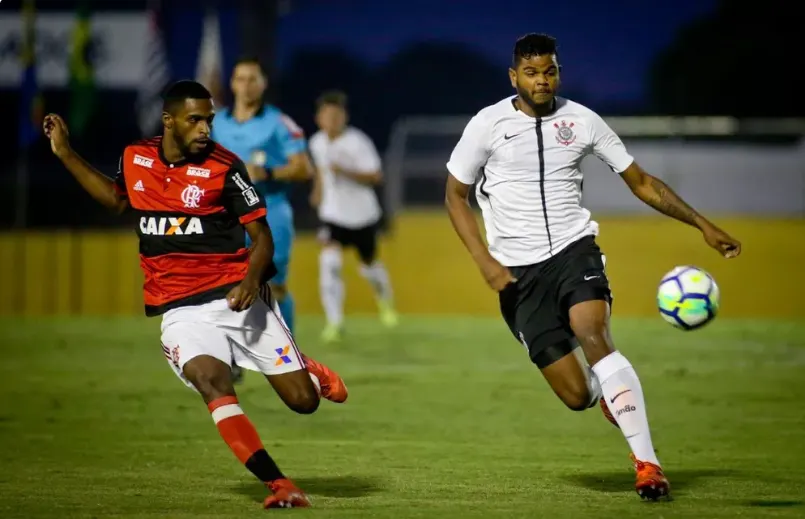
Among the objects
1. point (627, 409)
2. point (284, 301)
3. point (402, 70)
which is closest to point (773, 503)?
point (627, 409)

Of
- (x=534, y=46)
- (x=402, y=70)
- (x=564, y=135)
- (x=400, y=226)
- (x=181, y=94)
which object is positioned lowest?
(x=400, y=226)

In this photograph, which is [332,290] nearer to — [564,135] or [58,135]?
[564,135]

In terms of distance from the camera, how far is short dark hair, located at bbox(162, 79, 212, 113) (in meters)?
7.19

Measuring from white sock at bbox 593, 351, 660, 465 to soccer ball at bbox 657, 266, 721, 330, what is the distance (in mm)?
665

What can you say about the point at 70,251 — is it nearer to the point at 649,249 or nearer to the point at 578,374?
the point at 649,249

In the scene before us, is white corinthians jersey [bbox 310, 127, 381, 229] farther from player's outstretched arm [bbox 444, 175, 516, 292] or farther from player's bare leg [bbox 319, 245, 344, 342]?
player's outstretched arm [bbox 444, 175, 516, 292]

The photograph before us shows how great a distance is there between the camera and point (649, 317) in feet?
68.0

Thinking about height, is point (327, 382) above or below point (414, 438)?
above

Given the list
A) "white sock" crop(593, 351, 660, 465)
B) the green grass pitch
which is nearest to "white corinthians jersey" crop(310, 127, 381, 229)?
the green grass pitch

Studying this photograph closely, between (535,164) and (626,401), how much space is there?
51.6 inches

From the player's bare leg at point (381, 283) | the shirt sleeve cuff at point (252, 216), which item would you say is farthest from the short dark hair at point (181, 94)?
the player's bare leg at point (381, 283)

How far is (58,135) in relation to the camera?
7.31 meters

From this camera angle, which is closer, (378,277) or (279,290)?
(279,290)

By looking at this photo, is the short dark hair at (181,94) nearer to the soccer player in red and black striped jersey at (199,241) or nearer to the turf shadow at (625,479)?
the soccer player in red and black striped jersey at (199,241)
